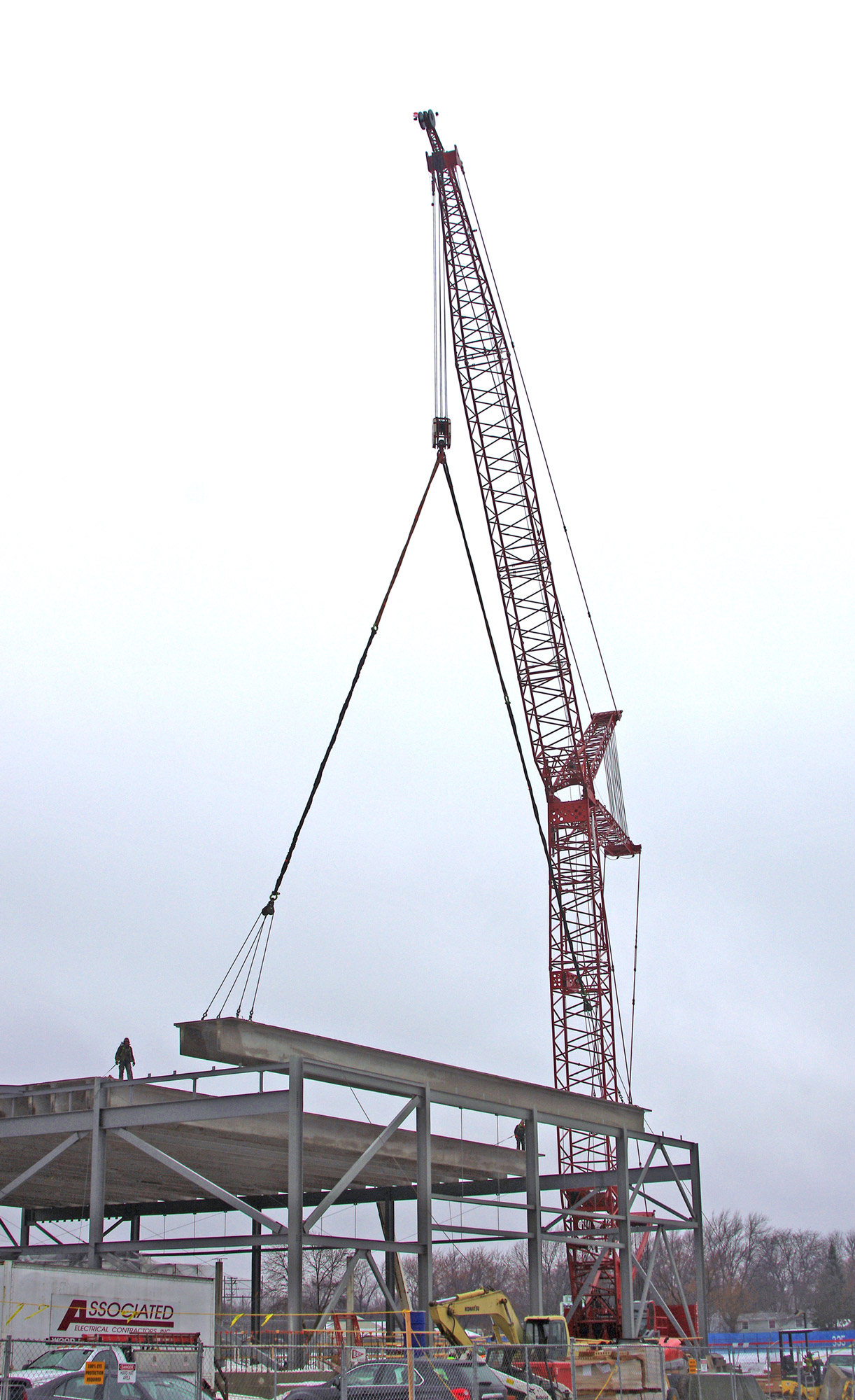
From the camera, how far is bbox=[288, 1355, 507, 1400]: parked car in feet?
62.4

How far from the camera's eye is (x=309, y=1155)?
3325 centimetres

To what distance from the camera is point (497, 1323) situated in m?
28.8

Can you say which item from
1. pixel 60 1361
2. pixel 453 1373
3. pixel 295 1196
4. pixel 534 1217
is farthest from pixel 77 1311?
pixel 534 1217

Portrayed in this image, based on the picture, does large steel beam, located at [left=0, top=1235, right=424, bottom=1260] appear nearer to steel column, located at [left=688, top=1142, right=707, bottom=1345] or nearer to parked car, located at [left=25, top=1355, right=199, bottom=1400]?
parked car, located at [left=25, top=1355, right=199, bottom=1400]

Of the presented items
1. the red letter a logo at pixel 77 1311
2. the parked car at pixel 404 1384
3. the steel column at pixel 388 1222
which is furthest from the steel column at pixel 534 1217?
the red letter a logo at pixel 77 1311

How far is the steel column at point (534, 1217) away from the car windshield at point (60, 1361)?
13.2 meters

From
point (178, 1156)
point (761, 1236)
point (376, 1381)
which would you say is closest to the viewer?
point (376, 1381)

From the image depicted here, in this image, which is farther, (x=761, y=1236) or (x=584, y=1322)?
(x=761, y=1236)

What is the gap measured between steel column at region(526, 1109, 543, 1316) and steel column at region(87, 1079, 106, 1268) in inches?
403

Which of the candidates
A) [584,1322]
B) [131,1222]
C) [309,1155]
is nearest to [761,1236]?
[584,1322]

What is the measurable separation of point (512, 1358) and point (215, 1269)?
6596mm

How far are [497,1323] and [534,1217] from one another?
321 centimetres

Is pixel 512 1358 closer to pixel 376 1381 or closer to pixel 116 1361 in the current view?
pixel 376 1381

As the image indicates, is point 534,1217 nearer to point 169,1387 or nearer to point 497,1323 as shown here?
point 497,1323
